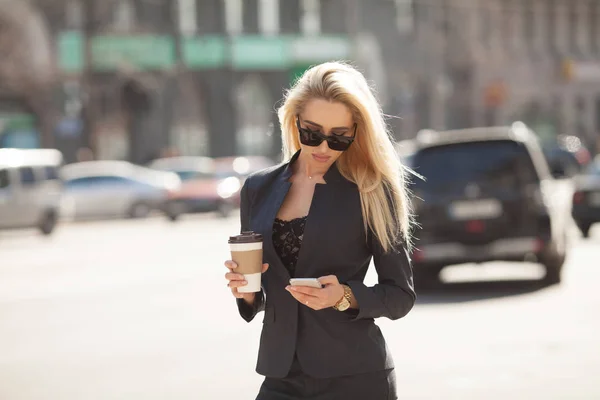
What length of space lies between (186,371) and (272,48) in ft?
154

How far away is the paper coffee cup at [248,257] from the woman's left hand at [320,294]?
13 centimetres

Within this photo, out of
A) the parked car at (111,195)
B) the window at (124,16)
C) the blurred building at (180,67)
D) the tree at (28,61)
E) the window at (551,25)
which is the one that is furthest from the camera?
the window at (551,25)

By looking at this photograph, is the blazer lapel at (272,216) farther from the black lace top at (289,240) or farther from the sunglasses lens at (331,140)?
the sunglasses lens at (331,140)

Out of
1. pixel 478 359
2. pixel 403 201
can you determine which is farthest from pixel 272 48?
pixel 403 201

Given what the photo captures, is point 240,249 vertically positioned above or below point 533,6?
below

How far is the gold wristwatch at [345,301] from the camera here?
12.9ft

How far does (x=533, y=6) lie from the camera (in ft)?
227

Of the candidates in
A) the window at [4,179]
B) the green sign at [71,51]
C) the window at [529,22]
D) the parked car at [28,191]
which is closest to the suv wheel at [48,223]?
the parked car at [28,191]

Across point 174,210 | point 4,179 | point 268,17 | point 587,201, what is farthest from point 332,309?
point 268,17

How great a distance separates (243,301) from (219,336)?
7.68m

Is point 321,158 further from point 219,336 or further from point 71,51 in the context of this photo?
point 71,51

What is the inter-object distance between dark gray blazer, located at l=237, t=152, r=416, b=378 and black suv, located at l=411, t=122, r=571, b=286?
Result: 1040cm

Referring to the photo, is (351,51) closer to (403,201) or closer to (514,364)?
(514,364)

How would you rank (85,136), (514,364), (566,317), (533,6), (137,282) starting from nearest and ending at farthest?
1. (514,364)
2. (566,317)
3. (137,282)
4. (85,136)
5. (533,6)
